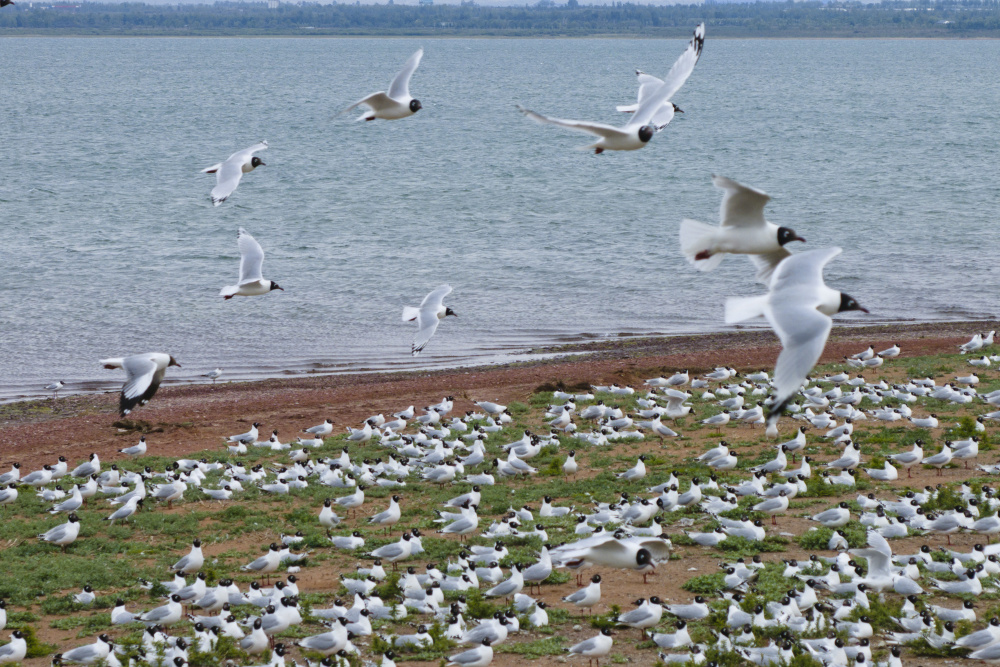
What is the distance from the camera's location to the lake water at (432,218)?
31188mm

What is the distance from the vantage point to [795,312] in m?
7.66

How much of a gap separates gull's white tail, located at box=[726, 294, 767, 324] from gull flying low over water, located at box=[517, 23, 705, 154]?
8.67ft

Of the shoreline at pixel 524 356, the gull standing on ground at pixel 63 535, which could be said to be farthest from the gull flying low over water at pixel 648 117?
the shoreline at pixel 524 356

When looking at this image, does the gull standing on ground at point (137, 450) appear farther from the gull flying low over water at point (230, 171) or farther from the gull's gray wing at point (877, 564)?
the gull's gray wing at point (877, 564)

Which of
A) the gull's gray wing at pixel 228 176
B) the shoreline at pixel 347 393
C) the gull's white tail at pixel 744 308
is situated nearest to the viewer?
the gull's white tail at pixel 744 308

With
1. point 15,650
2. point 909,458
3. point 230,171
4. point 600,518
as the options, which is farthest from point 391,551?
point 909,458

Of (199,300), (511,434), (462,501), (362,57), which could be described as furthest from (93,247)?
(362,57)

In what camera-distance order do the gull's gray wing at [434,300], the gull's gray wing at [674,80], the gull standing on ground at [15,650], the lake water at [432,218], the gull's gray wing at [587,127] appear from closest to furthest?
the gull's gray wing at [587,127] < the gull standing on ground at [15,650] < the gull's gray wing at [674,80] < the gull's gray wing at [434,300] < the lake water at [432,218]

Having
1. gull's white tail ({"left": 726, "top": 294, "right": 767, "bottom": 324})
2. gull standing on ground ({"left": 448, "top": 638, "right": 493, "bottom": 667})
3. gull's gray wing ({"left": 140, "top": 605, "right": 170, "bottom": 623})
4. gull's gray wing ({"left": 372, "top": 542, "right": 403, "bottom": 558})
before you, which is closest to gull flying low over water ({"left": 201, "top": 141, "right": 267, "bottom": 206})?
gull's gray wing ({"left": 372, "top": 542, "right": 403, "bottom": 558})

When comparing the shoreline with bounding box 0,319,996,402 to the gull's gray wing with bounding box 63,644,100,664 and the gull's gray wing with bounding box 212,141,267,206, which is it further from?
the gull's gray wing with bounding box 63,644,100,664

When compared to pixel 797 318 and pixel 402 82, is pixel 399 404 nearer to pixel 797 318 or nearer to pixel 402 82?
pixel 402 82

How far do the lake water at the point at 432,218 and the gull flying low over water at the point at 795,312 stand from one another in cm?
1921

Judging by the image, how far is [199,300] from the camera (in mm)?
34719

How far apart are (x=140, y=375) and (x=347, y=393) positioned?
11.3 meters
